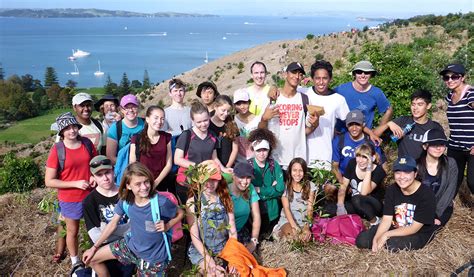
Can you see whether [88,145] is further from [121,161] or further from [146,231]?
[146,231]

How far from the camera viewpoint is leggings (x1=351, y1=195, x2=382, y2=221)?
5.02m

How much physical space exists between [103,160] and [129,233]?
790mm

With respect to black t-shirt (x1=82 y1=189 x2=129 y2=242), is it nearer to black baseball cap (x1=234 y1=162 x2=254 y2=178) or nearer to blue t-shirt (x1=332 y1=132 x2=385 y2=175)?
black baseball cap (x1=234 y1=162 x2=254 y2=178)

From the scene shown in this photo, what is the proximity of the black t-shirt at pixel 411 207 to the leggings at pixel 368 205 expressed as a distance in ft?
1.29

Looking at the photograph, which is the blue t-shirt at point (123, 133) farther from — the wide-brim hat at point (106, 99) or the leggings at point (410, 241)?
the leggings at point (410, 241)

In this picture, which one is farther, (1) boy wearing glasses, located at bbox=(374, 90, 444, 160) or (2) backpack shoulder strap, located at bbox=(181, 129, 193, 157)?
(1) boy wearing glasses, located at bbox=(374, 90, 444, 160)

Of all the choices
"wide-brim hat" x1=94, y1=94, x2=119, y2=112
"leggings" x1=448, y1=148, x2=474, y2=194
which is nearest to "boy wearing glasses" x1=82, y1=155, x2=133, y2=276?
"wide-brim hat" x1=94, y1=94, x2=119, y2=112

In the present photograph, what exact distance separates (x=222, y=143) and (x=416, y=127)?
2.49m

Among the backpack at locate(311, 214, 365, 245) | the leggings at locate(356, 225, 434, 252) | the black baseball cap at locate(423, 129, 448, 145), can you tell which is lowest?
the backpack at locate(311, 214, 365, 245)

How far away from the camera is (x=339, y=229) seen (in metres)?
5.00

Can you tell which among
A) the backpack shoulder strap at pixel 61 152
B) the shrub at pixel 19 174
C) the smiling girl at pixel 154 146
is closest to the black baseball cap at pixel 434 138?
the smiling girl at pixel 154 146

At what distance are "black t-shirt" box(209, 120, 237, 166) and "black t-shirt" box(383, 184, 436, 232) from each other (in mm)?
1949

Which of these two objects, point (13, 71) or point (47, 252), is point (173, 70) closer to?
point (13, 71)

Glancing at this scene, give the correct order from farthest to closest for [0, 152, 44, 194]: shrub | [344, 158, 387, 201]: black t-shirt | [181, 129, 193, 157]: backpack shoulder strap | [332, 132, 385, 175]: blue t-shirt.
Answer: [0, 152, 44, 194]: shrub, [332, 132, 385, 175]: blue t-shirt, [344, 158, 387, 201]: black t-shirt, [181, 129, 193, 157]: backpack shoulder strap
